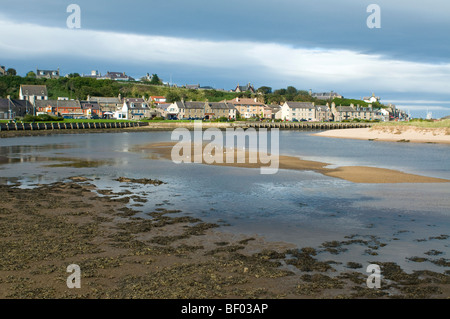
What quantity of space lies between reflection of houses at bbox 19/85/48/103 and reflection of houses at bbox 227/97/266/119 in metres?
70.3

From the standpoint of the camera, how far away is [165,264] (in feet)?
32.8

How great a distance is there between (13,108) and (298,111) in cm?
9768

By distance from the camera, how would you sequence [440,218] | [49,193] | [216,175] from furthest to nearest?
[216,175], [49,193], [440,218]

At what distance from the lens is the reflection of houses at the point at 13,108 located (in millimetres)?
103875

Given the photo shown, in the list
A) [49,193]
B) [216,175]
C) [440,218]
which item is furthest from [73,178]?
[440,218]

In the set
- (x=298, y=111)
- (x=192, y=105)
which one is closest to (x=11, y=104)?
(x=192, y=105)

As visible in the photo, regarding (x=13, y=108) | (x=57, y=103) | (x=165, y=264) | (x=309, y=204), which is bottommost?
(x=165, y=264)

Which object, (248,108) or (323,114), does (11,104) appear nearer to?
(248,108)

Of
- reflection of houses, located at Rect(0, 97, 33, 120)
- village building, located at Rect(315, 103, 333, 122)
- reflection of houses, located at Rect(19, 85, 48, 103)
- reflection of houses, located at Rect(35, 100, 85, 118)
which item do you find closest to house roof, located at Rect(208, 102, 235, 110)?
village building, located at Rect(315, 103, 333, 122)

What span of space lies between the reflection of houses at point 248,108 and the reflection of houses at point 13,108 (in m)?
76.2

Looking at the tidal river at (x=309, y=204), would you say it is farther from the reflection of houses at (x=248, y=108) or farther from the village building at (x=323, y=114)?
the village building at (x=323, y=114)

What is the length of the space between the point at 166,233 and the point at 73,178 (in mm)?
12848
